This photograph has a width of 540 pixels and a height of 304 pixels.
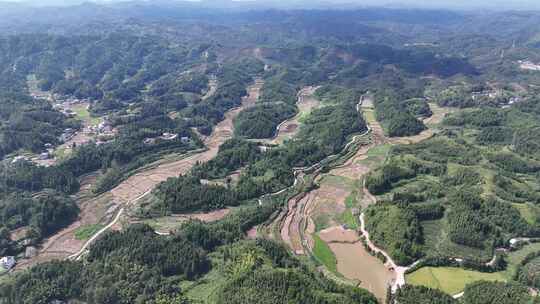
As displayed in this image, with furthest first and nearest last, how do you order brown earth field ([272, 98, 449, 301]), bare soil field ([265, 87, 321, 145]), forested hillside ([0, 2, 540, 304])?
bare soil field ([265, 87, 321, 145]) < brown earth field ([272, 98, 449, 301]) < forested hillside ([0, 2, 540, 304])

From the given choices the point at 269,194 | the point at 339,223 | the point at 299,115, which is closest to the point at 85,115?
the point at 299,115

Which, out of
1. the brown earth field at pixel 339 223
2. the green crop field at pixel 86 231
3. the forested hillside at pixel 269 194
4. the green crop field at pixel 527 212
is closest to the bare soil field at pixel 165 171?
the forested hillside at pixel 269 194

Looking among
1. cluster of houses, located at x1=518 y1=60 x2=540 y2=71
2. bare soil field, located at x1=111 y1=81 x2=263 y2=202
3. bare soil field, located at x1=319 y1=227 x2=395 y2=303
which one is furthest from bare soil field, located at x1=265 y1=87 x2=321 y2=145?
cluster of houses, located at x1=518 y1=60 x2=540 y2=71

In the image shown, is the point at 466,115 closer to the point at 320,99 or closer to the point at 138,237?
the point at 320,99

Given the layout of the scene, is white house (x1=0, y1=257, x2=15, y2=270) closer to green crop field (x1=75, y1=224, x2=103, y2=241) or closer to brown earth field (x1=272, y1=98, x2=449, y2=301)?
green crop field (x1=75, y1=224, x2=103, y2=241)

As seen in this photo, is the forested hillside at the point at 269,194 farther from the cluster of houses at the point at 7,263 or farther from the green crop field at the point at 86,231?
the cluster of houses at the point at 7,263

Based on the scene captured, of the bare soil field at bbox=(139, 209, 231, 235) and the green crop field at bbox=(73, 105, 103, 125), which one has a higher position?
the green crop field at bbox=(73, 105, 103, 125)

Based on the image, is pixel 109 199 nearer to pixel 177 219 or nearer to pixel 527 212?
pixel 177 219
